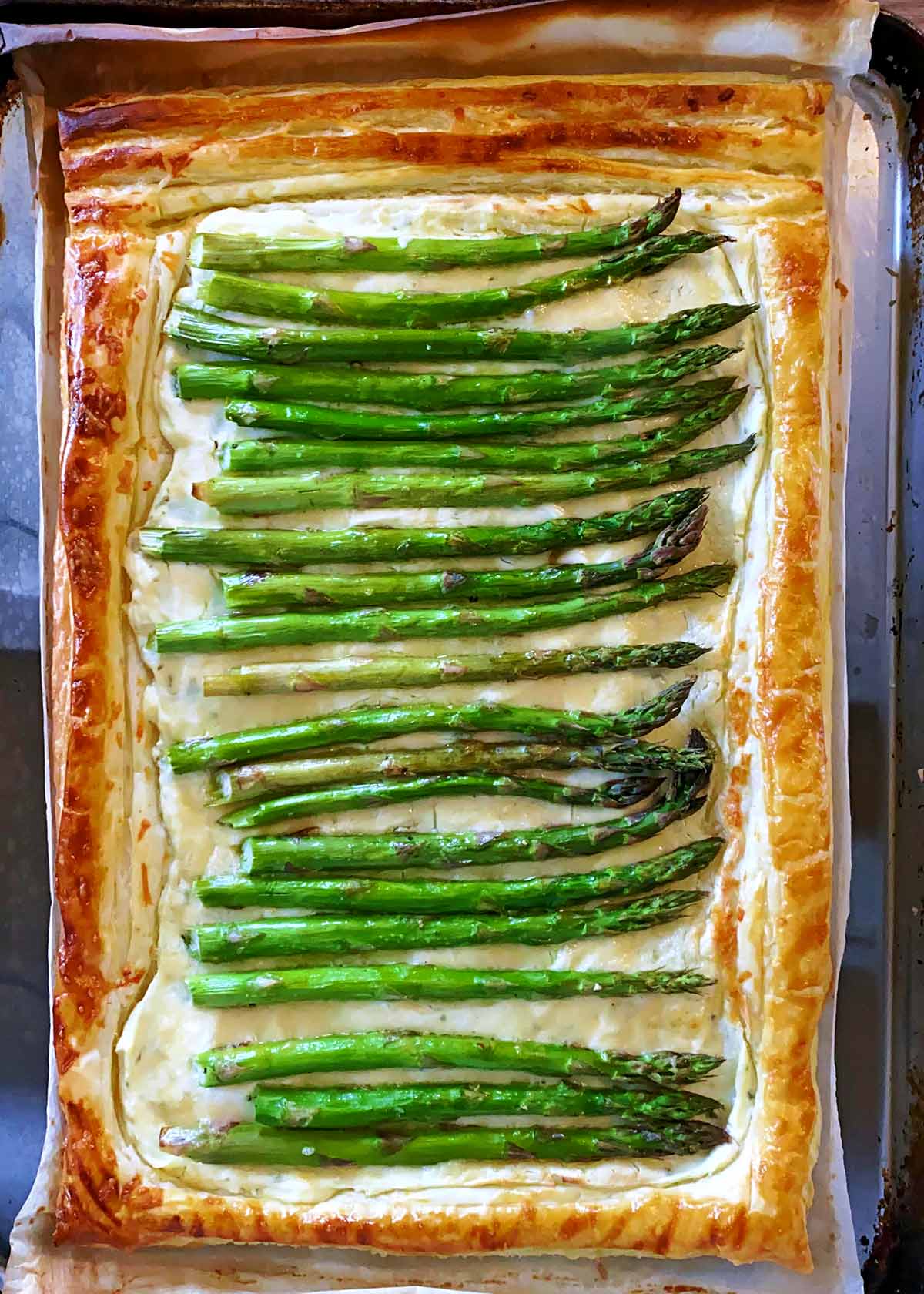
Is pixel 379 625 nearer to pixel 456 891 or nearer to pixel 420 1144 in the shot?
pixel 456 891

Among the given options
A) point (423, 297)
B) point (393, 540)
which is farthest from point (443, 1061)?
point (423, 297)

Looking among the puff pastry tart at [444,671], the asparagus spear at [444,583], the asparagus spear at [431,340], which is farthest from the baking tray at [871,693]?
the asparagus spear at [444,583]

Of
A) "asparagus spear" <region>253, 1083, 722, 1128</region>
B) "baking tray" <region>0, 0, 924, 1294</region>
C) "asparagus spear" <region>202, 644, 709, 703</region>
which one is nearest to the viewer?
"asparagus spear" <region>253, 1083, 722, 1128</region>

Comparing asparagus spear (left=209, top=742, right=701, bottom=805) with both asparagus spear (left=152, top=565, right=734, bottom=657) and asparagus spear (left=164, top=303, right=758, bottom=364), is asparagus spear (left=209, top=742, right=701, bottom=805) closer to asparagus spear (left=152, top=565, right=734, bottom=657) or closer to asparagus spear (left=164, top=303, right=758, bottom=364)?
asparagus spear (left=152, top=565, right=734, bottom=657)

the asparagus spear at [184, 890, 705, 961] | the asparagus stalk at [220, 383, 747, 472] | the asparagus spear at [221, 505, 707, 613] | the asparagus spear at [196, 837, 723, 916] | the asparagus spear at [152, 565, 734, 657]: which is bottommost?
the asparagus spear at [184, 890, 705, 961]

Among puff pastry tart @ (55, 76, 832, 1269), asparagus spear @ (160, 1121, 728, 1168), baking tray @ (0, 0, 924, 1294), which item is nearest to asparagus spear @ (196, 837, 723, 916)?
puff pastry tart @ (55, 76, 832, 1269)

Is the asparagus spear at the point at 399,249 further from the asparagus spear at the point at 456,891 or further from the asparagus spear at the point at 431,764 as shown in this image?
the asparagus spear at the point at 456,891
